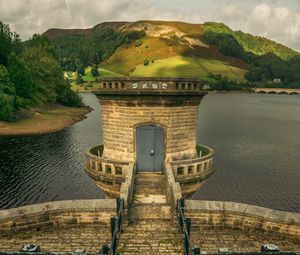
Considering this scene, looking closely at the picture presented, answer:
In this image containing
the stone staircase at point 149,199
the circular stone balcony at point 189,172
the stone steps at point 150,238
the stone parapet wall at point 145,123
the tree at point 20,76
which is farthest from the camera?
the tree at point 20,76

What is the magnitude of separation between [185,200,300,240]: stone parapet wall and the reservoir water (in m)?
15.4

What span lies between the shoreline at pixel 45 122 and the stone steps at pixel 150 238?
39709 millimetres

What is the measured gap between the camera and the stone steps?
8.90 meters

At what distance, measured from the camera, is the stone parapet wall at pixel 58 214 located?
984 cm

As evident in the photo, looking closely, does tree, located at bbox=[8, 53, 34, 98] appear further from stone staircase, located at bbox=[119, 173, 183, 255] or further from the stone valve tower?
stone staircase, located at bbox=[119, 173, 183, 255]

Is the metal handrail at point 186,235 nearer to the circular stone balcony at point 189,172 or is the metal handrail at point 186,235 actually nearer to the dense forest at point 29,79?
the circular stone balcony at point 189,172

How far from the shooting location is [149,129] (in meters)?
14.9

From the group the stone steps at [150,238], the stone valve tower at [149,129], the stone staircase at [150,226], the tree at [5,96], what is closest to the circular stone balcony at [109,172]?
the stone valve tower at [149,129]

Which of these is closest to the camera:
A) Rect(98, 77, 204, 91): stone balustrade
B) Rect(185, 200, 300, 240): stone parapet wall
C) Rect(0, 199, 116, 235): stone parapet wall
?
Rect(185, 200, 300, 240): stone parapet wall

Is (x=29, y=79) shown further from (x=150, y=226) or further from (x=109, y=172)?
(x=150, y=226)

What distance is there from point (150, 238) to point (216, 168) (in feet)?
79.3

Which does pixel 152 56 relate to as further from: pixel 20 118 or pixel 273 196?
pixel 273 196

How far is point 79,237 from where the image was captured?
9711 mm

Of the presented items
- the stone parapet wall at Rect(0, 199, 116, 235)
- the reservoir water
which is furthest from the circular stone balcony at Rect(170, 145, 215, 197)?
the reservoir water
